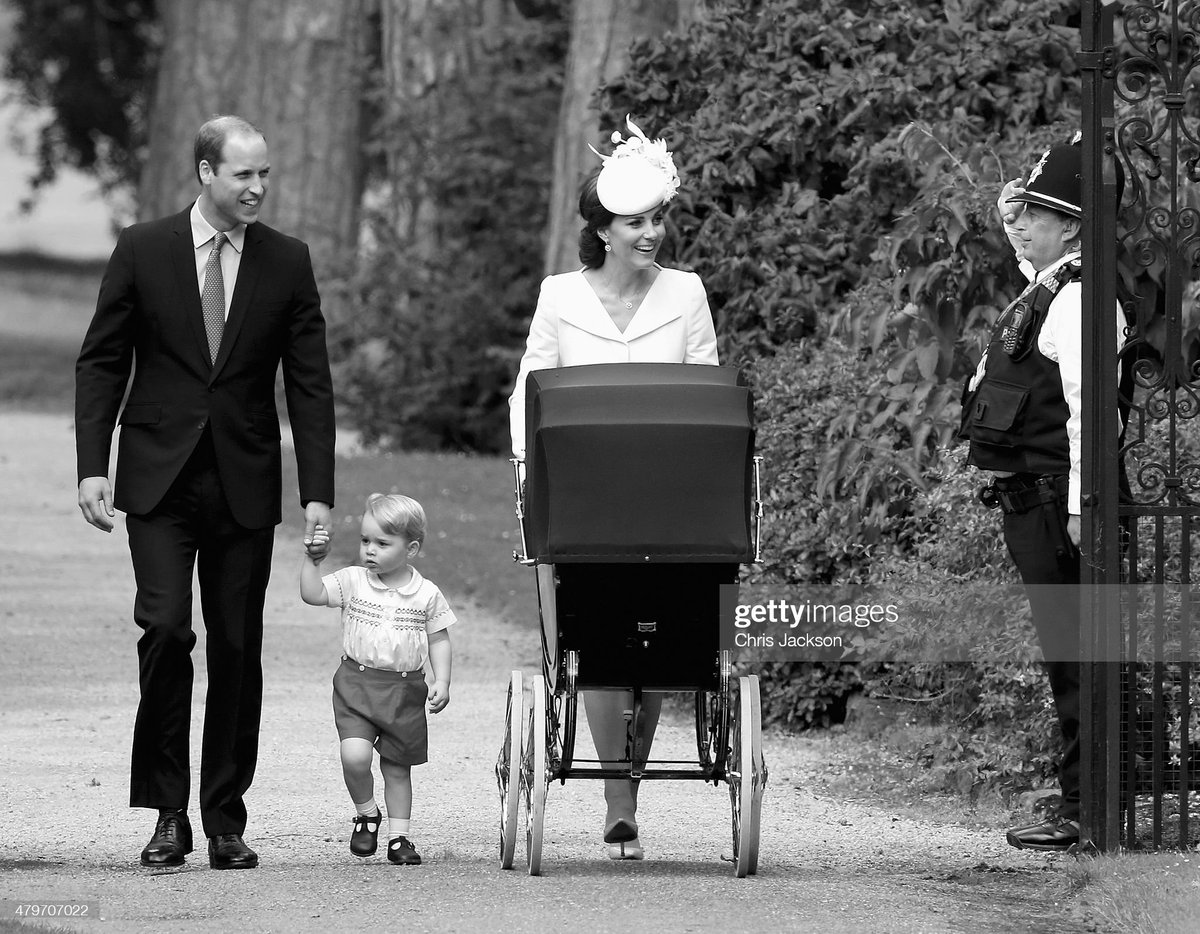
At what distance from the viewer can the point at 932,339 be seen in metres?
8.18

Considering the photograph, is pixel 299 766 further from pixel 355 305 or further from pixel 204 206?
pixel 355 305

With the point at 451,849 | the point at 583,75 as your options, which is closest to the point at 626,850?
the point at 451,849

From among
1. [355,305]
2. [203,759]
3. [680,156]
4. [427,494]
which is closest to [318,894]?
[203,759]

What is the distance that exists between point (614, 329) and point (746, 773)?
1344 mm

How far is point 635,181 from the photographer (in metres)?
5.98

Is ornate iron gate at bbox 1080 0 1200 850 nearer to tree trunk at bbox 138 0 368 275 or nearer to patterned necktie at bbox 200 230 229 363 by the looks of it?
patterned necktie at bbox 200 230 229 363

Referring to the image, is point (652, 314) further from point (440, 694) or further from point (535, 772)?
point (535, 772)

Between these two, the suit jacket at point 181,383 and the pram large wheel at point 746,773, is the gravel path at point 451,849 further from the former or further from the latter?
the suit jacket at point 181,383

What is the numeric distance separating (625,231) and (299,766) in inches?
112

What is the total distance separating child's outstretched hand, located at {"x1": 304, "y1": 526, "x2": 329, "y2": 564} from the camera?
19.6 ft

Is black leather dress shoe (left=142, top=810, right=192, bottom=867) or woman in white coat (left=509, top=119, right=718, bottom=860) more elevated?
woman in white coat (left=509, top=119, right=718, bottom=860)

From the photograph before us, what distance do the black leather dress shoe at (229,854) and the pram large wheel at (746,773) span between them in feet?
4.61

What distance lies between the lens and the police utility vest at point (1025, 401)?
621cm

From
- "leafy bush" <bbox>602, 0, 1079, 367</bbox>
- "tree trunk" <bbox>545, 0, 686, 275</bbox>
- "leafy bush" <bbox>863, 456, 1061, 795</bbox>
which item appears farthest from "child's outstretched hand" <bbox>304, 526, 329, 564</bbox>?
"tree trunk" <bbox>545, 0, 686, 275</bbox>
